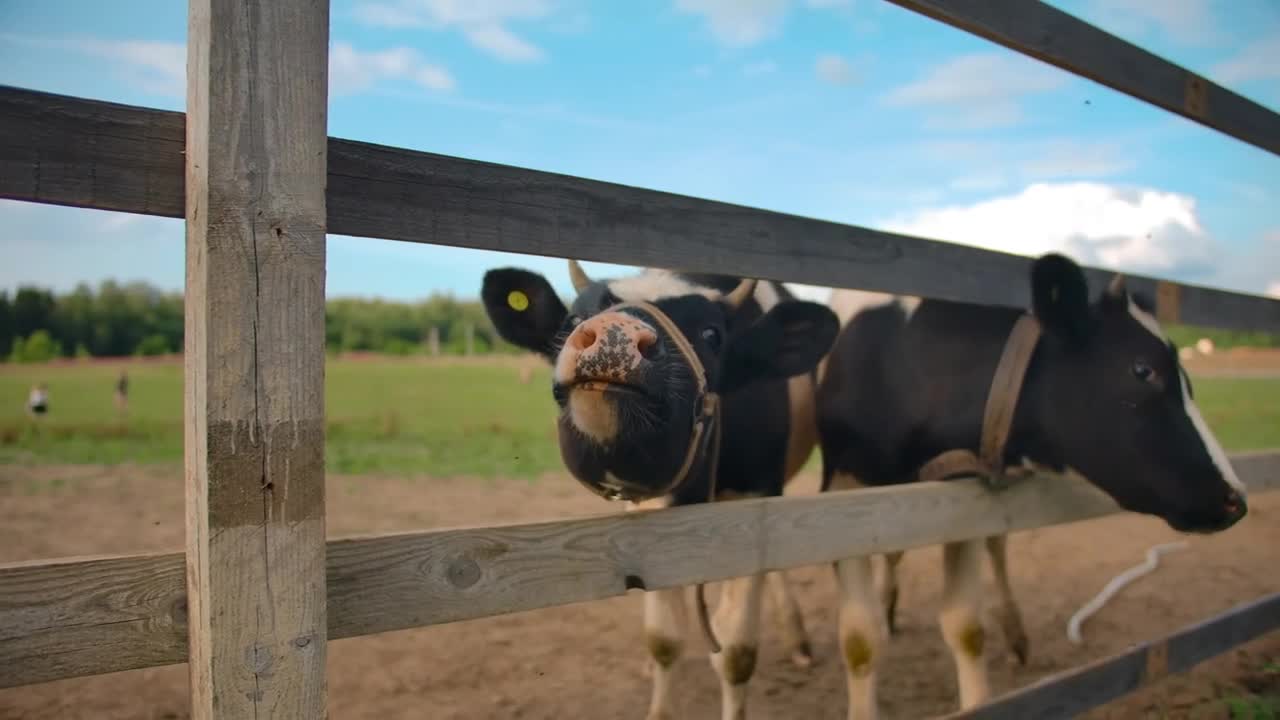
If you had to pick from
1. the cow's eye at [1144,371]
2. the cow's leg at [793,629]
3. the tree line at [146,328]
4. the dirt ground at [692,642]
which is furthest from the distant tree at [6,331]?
the cow's eye at [1144,371]

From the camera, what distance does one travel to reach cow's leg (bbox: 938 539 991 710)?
3.80 metres

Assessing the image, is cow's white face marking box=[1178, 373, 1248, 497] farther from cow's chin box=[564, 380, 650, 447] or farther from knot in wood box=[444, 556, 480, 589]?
knot in wood box=[444, 556, 480, 589]

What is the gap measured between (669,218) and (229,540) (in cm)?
110

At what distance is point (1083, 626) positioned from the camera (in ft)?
18.8

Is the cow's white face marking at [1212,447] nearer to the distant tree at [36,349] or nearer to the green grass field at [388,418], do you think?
the green grass field at [388,418]

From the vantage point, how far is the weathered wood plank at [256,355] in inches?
49.4

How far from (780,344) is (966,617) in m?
1.65

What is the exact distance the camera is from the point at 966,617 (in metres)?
3.83

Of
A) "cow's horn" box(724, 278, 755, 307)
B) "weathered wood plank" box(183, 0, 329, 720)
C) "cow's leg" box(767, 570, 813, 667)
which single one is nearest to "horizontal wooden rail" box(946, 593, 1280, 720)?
"cow's horn" box(724, 278, 755, 307)

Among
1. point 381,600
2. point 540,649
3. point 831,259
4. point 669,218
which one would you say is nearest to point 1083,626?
point 540,649

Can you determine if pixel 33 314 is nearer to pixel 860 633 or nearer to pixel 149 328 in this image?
pixel 149 328

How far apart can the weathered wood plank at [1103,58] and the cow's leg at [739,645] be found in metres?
2.35

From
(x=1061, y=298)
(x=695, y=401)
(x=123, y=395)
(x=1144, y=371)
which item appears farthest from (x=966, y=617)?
(x=123, y=395)

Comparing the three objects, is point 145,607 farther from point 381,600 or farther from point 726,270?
point 726,270
